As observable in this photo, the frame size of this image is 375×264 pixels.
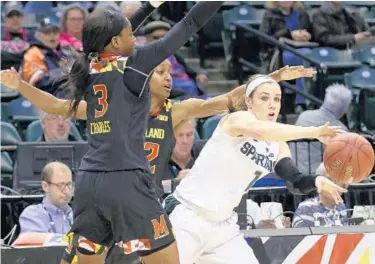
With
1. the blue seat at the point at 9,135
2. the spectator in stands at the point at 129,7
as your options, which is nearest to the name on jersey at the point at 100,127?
the blue seat at the point at 9,135

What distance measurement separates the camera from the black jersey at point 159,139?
6.42m

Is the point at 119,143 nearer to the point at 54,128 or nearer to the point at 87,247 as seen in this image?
the point at 87,247

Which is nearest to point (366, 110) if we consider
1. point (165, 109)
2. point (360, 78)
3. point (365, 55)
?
point (360, 78)

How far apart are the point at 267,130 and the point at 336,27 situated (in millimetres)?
6839

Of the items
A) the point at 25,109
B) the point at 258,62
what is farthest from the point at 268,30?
the point at 25,109

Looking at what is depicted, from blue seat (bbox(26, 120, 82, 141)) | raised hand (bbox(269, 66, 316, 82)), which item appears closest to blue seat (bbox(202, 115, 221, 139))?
blue seat (bbox(26, 120, 82, 141))

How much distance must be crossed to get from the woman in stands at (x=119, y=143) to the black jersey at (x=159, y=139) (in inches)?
48.3

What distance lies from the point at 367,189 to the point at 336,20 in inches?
172

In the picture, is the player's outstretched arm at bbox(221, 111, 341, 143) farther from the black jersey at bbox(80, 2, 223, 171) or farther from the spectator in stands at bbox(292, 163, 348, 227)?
the spectator in stands at bbox(292, 163, 348, 227)

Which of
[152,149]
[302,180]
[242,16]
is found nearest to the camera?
[302,180]

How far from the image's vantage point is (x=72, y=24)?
10594 millimetres

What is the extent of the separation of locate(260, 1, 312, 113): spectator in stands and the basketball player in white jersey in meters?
5.63

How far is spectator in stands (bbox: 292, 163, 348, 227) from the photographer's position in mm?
7121

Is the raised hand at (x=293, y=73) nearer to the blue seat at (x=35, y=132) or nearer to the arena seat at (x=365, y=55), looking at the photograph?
the blue seat at (x=35, y=132)
